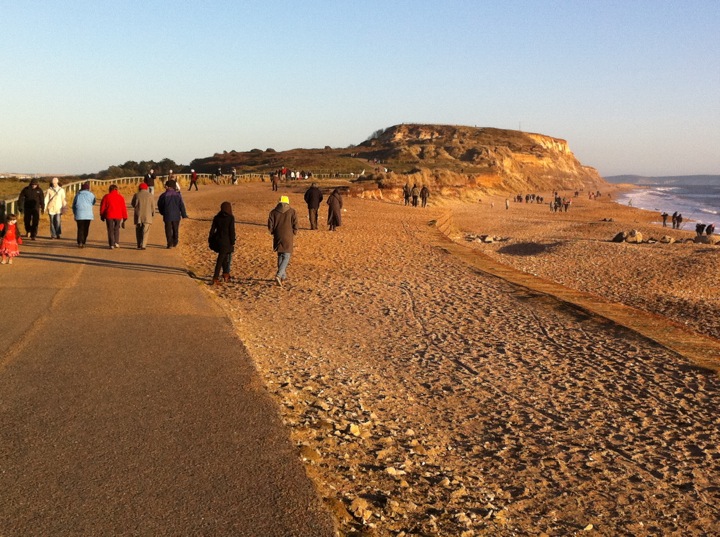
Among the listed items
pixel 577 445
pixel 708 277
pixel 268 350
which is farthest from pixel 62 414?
pixel 708 277

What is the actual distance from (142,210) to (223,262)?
361 cm

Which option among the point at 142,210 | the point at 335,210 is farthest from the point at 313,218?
the point at 142,210

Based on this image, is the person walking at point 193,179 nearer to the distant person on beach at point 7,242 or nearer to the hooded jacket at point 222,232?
the distant person on beach at point 7,242

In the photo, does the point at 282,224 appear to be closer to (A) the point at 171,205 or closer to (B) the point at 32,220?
(A) the point at 171,205

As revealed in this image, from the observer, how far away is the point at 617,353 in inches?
387

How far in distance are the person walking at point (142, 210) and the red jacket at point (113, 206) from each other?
284 mm

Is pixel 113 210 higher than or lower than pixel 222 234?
higher

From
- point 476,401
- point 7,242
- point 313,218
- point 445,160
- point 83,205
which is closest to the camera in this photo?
point 476,401

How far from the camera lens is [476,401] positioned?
761cm

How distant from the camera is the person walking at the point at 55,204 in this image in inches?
688

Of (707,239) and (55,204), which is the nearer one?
(55,204)

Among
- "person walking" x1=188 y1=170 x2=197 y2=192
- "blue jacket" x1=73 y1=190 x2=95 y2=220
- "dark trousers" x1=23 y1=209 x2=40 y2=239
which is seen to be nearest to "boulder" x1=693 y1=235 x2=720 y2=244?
"blue jacket" x1=73 y1=190 x2=95 y2=220

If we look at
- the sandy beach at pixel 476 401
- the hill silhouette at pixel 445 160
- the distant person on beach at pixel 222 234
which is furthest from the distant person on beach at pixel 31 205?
the hill silhouette at pixel 445 160

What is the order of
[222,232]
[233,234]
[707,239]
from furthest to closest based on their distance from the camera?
[707,239]
[233,234]
[222,232]
